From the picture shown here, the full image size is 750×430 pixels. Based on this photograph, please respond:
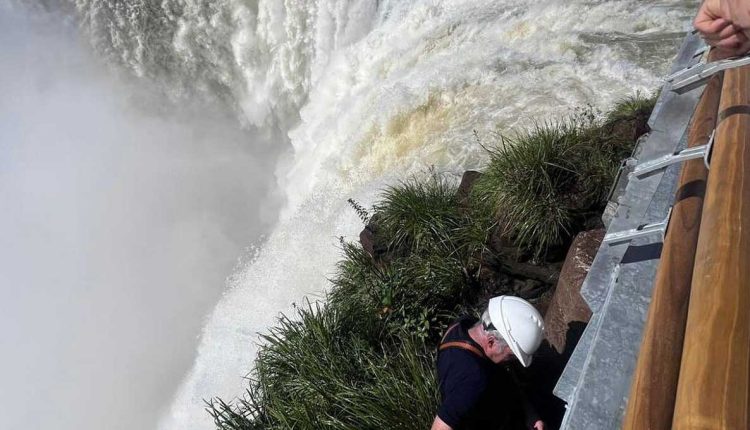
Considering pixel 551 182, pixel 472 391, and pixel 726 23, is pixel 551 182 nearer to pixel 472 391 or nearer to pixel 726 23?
pixel 472 391

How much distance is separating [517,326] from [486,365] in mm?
294

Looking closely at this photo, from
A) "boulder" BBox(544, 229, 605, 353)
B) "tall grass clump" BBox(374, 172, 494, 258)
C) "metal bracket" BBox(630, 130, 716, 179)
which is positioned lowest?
"boulder" BBox(544, 229, 605, 353)

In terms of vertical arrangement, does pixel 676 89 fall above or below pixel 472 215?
below

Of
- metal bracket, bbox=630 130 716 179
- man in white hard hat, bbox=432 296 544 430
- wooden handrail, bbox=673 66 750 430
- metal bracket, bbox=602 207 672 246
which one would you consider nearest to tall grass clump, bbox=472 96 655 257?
man in white hard hat, bbox=432 296 544 430

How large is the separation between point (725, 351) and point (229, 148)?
54.6ft

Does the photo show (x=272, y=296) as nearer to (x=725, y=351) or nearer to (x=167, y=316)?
(x=167, y=316)

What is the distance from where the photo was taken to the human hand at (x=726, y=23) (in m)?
1.72

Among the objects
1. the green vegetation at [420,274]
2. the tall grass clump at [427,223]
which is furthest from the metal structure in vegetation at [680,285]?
the tall grass clump at [427,223]

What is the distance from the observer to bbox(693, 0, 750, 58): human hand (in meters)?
1.72

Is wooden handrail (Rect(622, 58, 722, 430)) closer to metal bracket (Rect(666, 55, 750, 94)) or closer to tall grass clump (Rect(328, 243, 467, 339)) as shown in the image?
metal bracket (Rect(666, 55, 750, 94))

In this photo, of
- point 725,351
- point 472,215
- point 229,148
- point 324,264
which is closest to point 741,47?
point 725,351

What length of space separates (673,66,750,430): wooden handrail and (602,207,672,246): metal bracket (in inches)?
20.5

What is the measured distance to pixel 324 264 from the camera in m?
7.55

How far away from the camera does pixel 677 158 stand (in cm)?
222
